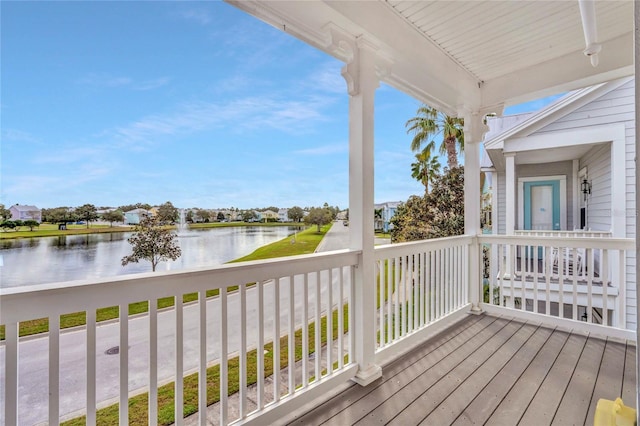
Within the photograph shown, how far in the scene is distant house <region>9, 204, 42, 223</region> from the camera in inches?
45.1

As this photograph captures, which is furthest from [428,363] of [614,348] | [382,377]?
[614,348]

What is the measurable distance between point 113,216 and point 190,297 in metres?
0.58

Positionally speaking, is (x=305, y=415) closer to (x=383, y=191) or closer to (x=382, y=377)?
(x=382, y=377)

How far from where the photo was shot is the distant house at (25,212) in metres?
1.15

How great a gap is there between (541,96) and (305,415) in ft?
12.9

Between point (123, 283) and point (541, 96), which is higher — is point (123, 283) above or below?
below

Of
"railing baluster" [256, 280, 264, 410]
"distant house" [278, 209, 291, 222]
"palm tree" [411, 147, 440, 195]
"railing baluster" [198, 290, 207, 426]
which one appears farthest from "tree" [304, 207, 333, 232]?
"palm tree" [411, 147, 440, 195]

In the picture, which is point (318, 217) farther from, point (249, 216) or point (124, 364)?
point (124, 364)

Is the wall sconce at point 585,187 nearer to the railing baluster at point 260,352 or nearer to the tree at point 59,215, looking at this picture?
the railing baluster at point 260,352

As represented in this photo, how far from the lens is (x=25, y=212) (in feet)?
3.82

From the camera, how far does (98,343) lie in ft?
4.66

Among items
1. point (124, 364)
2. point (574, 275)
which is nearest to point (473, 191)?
point (574, 275)

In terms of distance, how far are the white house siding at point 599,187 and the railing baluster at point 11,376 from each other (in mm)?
6824

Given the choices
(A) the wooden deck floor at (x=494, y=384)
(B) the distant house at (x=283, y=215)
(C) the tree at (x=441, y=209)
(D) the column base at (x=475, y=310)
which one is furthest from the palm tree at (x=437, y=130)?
(B) the distant house at (x=283, y=215)
